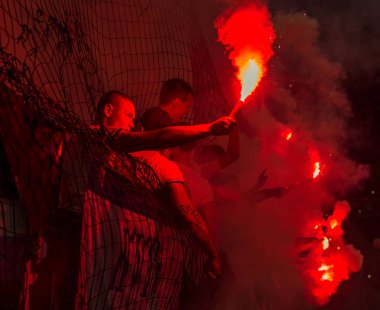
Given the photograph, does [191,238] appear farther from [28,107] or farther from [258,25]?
[258,25]

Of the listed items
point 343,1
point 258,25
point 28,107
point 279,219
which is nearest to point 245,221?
point 279,219

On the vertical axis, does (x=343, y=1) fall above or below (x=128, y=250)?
above

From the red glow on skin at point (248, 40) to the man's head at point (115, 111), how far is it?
790 millimetres

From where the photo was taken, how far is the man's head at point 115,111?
3.54 meters

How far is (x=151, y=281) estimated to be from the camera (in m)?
3.13

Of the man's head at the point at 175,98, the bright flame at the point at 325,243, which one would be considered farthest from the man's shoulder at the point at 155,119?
the bright flame at the point at 325,243

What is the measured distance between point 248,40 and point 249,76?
0.62 m

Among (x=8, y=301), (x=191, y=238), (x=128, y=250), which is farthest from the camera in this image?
(x=191, y=238)

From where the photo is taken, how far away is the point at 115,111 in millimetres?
3557

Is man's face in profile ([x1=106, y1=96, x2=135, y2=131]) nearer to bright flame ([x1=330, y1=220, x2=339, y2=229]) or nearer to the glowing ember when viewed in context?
the glowing ember

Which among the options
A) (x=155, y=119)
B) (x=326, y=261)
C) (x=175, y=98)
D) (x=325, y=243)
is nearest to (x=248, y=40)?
(x=175, y=98)

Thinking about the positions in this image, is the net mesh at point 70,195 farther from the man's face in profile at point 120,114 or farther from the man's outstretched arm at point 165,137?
the man's face in profile at point 120,114

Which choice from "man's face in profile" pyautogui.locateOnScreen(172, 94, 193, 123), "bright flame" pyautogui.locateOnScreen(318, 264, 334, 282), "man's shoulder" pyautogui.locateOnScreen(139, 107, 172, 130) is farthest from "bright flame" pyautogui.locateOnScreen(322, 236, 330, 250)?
"man's shoulder" pyautogui.locateOnScreen(139, 107, 172, 130)

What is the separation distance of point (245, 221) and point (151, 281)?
1907 millimetres
